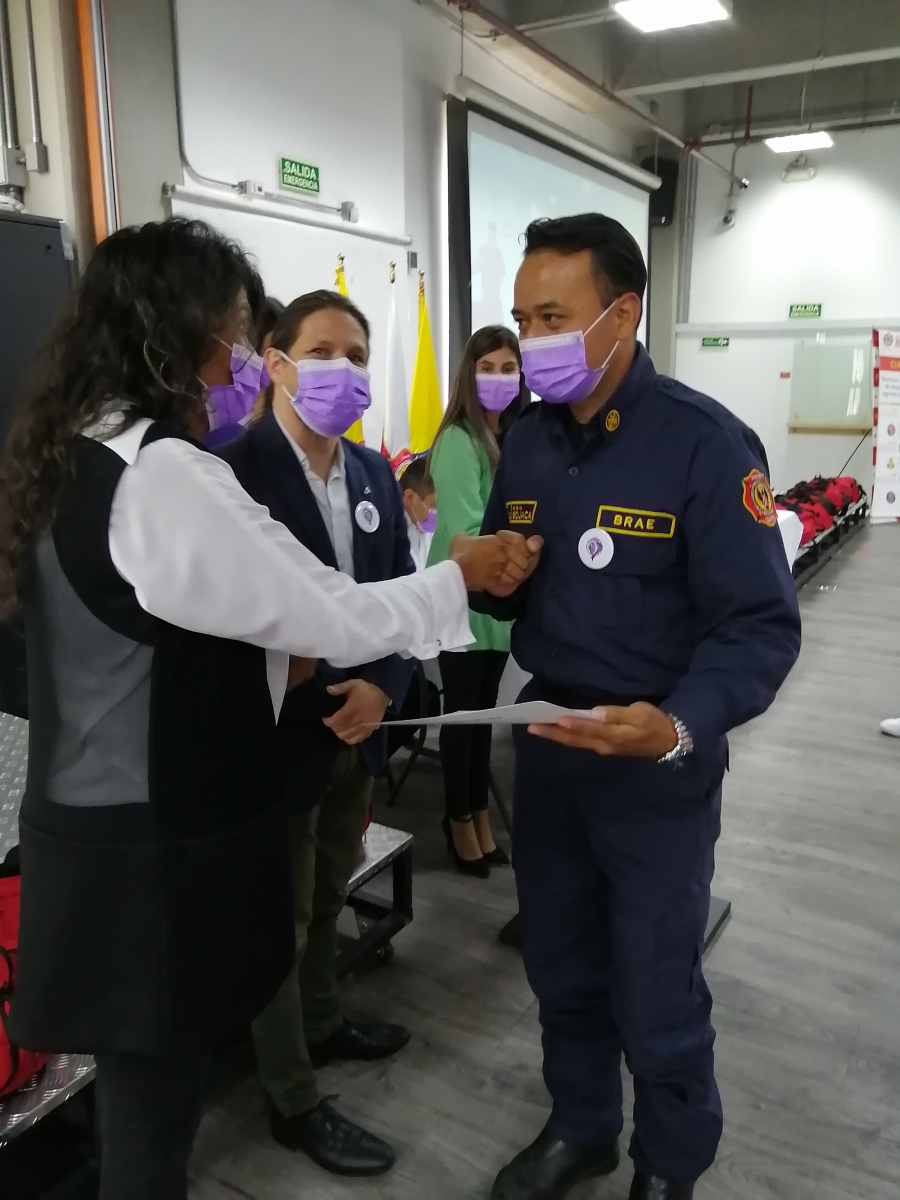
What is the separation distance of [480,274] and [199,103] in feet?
8.76

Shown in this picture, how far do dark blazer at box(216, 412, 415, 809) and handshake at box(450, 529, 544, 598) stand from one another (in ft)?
1.00

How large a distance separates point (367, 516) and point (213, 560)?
787mm

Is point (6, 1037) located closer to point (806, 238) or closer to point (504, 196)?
point (504, 196)

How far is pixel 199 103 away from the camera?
3752mm

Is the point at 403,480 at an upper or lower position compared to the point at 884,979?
upper

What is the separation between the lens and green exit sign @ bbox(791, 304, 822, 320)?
31.9ft

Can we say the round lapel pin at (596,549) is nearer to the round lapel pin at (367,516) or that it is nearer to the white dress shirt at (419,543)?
the round lapel pin at (367,516)

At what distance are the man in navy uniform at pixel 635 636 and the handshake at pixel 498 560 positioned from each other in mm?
37

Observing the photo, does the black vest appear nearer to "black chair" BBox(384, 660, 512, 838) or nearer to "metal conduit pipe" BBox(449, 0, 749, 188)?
"black chair" BBox(384, 660, 512, 838)

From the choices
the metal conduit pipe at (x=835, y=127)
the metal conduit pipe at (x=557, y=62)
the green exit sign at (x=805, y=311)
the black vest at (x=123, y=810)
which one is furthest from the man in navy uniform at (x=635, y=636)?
the green exit sign at (x=805, y=311)

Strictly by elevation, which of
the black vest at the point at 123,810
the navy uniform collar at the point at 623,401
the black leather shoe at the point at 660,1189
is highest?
the navy uniform collar at the point at 623,401

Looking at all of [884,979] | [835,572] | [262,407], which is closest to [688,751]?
[262,407]

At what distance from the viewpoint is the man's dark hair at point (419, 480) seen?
3.03 metres

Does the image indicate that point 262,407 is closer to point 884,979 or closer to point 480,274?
point 884,979
